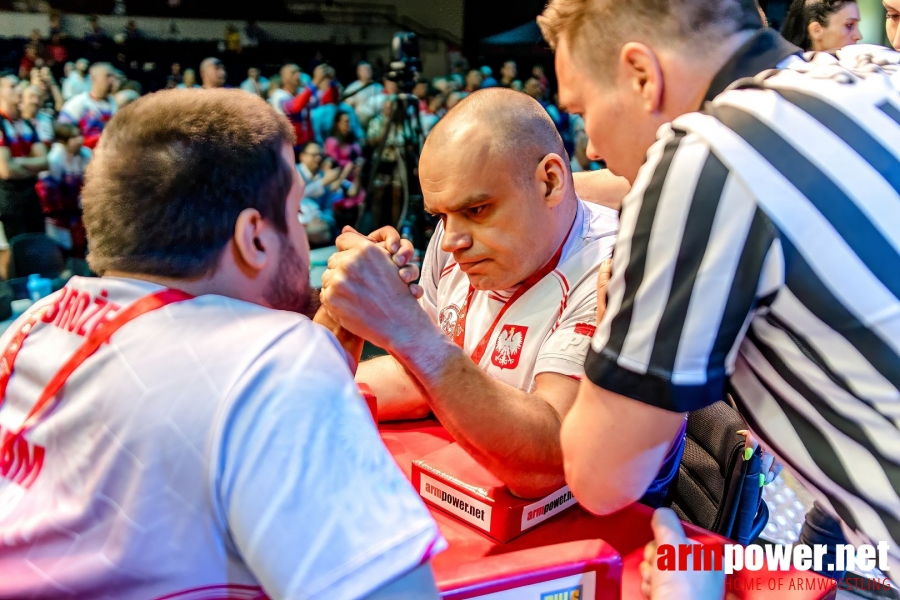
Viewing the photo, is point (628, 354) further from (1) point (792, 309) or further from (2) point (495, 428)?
(2) point (495, 428)

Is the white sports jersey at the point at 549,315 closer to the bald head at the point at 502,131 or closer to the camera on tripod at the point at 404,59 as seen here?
the bald head at the point at 502,131

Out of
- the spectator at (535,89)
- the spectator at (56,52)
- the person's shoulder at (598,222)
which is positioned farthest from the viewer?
the spectator at (535,89)

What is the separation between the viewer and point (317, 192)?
15.2 ft

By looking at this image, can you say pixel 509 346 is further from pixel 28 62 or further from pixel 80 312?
pixel 28 62

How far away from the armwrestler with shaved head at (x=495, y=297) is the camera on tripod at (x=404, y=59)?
2.94m

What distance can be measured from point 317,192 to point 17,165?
174 cm

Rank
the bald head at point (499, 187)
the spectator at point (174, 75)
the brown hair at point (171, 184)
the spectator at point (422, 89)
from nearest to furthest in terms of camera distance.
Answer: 1. the brown hair at point (171, 184)
2. the bald head at point (499, 187)
3. the spectator at point (174, 75)
4. the spectator at point (422, 89)

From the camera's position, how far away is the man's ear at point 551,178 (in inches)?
55.7

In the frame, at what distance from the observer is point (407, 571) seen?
649 mm

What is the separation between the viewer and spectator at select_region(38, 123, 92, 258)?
3.61m

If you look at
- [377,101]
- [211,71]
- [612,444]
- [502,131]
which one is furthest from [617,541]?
[377,101]

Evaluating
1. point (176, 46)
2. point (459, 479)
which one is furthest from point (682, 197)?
point (176, 46)

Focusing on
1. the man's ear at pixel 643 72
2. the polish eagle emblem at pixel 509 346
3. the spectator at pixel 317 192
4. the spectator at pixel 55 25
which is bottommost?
the spectator at pixel 317 192

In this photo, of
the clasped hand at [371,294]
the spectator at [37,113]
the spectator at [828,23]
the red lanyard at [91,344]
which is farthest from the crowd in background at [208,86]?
the red lanyard at [91,344]
